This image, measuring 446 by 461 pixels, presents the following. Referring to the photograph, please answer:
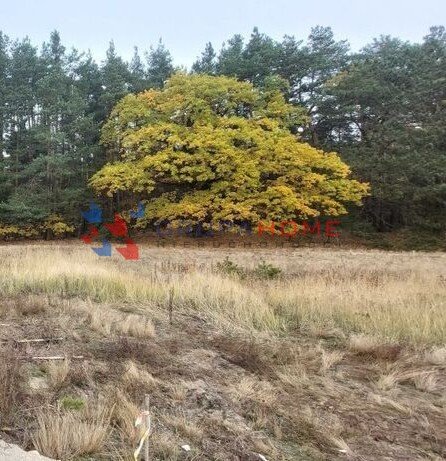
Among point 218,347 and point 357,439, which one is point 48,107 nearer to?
point 218,347

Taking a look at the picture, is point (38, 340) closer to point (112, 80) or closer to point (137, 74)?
point (112, 80)

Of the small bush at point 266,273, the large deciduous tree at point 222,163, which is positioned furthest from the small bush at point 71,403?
the large deciduous tree at point 222,163

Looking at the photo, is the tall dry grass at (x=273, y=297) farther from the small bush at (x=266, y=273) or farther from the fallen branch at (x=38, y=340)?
the fallen branch at (x=38, y=340)

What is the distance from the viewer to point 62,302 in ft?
22.4

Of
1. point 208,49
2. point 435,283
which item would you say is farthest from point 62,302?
point 208,49

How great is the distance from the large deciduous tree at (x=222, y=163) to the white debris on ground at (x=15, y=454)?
19.8 meters

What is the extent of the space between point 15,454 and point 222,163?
20.9m

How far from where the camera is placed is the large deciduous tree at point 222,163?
74.7 ft

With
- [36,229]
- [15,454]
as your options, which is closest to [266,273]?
[15,454]

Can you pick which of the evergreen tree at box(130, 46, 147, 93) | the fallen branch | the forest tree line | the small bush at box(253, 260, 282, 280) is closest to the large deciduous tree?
the forest tree line

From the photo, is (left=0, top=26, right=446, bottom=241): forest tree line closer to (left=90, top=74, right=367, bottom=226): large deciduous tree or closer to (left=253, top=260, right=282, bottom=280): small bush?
(left=90, top=74, right=367, bottom=226): large deciduous tree

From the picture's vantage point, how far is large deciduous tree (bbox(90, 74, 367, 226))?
74.7 ft

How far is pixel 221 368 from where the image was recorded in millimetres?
4750

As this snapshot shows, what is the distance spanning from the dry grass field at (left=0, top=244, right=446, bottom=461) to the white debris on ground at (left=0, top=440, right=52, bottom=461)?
0.54 ft
